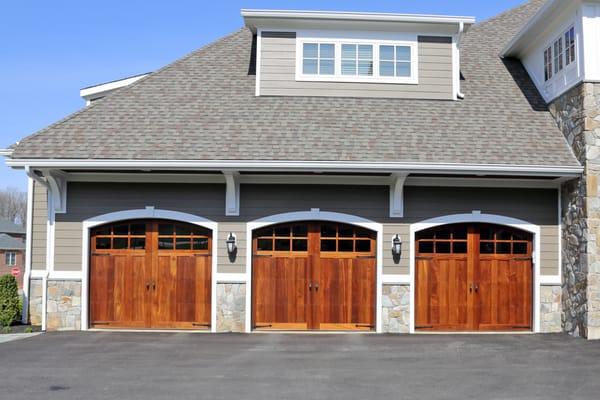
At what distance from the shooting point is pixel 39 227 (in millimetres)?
12766

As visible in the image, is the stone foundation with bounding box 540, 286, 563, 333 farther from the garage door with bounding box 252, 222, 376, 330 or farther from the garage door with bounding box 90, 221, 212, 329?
the garage door with bounding box 90, 221, 212, 329

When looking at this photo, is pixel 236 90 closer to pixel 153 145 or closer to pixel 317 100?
pixel 317 100

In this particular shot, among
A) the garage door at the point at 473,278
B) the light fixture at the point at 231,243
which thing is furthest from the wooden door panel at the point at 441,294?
the light fixture at the point at 231,243

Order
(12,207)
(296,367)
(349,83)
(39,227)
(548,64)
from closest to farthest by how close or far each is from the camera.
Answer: (296,367), (39,227), (548,64), (349,83), (12,207)

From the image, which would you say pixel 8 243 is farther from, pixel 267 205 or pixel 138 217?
pixel 267 205

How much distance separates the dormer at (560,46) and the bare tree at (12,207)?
7670 cm

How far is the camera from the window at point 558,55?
12375 millimetres

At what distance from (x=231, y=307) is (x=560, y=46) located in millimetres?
8467

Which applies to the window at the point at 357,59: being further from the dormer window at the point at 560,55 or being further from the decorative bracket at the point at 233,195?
the dormer window at the point at 560,55

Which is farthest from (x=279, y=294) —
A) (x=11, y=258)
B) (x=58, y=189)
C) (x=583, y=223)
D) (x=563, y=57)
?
(x=11, y=258)

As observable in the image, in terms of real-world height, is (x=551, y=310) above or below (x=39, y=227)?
below

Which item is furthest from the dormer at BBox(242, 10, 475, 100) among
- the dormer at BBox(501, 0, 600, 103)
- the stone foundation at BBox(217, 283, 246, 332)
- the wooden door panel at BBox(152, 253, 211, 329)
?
the stone foundation at BBox(217, 283, 246, 332)

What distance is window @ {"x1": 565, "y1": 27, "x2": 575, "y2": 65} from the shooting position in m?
11.7

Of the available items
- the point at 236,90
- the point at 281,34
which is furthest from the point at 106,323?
the point at 281,34
